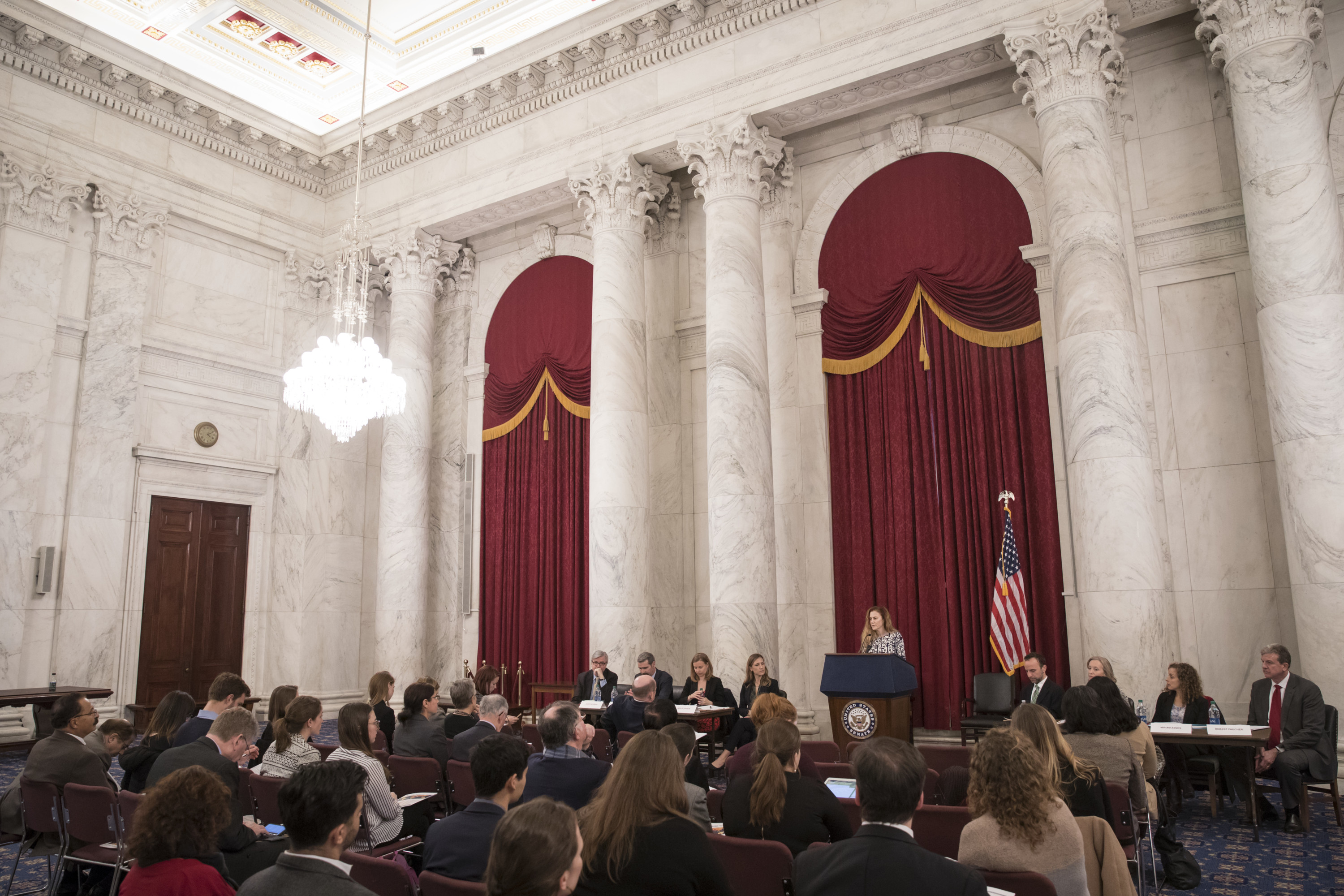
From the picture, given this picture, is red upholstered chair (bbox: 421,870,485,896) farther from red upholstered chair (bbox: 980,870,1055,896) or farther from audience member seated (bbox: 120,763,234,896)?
red upholstered chair (bbox: 980,870,1055,896)

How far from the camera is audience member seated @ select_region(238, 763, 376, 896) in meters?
2.41

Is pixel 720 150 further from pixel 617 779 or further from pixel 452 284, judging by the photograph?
pixel 617 779

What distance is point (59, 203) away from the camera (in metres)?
11.4

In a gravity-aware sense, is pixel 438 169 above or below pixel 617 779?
above

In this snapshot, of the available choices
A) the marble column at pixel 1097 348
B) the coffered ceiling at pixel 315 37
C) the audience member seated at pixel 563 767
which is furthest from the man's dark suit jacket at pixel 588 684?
the coffered ceiling at pixel 315 37

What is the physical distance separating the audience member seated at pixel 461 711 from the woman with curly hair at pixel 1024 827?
13.1 feet

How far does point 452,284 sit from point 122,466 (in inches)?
197

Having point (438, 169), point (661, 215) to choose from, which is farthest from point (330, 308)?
point (661, 215)

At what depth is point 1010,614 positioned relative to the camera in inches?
344

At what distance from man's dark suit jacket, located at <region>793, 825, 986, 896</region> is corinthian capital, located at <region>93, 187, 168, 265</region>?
12512mm

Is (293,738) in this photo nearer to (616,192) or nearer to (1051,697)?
(1051,697)

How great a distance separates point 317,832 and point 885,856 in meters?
1.52

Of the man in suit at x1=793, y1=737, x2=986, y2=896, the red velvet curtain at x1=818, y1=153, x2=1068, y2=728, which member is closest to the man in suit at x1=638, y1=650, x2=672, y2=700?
the red velvet curtain at x1=818, y1=153, x2=1068, y2=728

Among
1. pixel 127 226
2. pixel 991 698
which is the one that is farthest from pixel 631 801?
pixel 127 226
